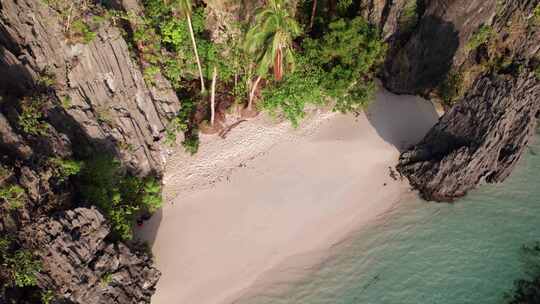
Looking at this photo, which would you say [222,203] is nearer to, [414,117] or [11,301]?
[11,301]

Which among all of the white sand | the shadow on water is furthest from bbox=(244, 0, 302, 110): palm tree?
the shadow on water

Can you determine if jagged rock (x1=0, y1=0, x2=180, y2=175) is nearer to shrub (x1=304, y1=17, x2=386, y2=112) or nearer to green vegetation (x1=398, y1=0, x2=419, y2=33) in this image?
shrub (x1=304, y1=17, x2=386, y2=112)

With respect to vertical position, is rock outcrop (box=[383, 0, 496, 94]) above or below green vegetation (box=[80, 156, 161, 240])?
above

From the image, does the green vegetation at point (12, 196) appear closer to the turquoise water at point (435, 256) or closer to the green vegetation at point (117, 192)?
the green vegetation at point (117, 192)

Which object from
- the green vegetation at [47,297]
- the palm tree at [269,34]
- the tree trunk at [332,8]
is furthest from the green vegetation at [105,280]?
the tree trunk at [332,8]

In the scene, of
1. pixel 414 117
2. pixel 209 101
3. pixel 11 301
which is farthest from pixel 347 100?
pixel 11 301

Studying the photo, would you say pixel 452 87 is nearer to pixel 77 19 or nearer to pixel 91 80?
pixel 91 80

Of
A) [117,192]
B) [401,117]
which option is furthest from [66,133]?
[401,117]
